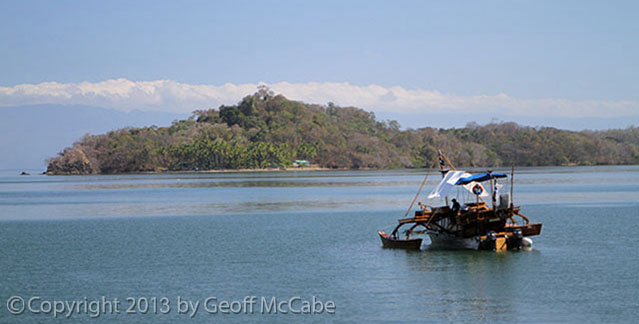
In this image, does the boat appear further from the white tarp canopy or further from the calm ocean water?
the calm ocean water

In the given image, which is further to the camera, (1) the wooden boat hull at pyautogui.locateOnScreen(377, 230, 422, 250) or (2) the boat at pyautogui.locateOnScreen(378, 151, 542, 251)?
(1) the wooden boat hull at pyautogui.locateOnScreen(377, 230, 422, 250)

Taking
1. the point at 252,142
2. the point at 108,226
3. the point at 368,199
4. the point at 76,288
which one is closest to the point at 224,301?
the point at 76,288

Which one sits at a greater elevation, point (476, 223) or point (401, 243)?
point (476, 223)

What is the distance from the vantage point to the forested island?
5827 inches

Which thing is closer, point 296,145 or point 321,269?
point 321,269

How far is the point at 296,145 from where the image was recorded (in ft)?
535

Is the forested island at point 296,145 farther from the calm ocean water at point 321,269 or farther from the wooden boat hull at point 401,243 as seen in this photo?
the wooden boat hull at point 401,243

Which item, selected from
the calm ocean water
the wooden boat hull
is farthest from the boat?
the calm ocean water

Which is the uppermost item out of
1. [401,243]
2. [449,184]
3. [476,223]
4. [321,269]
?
[449,184]

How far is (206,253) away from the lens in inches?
1156

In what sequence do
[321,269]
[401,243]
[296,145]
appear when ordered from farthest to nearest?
[296,145], [401,243], [321,269]

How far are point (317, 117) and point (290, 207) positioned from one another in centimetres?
13136

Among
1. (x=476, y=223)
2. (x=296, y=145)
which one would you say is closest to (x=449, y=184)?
(x=476, y=223)

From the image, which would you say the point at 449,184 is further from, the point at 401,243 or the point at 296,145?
the point at 296,145
